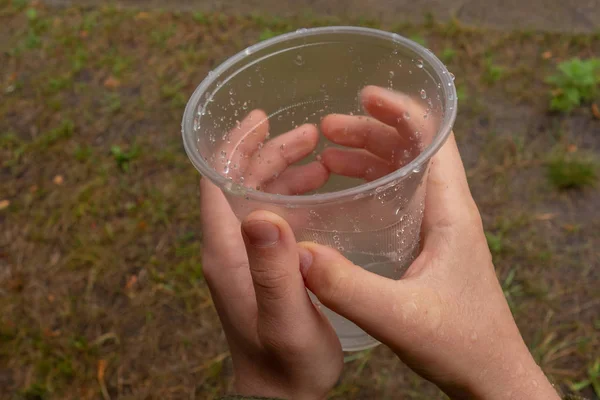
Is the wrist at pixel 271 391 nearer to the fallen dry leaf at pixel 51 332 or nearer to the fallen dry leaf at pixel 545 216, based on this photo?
the fallen dry leaf at pixel 51 332

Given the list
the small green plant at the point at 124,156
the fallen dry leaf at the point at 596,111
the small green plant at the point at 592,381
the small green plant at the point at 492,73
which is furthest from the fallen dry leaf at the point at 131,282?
the fallen dry leaf at the point at 596,111

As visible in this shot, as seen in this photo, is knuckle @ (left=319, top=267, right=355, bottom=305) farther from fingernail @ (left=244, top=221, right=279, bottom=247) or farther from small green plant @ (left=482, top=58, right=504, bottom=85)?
small green plant @ (left=482, top=58, right=504, bottom=85)

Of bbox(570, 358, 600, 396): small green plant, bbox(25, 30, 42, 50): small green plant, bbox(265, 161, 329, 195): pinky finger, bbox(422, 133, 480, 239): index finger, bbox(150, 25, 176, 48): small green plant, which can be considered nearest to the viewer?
bbox(422, 133, 480, 239): index finger

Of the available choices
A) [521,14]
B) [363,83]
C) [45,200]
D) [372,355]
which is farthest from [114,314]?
[521,14]

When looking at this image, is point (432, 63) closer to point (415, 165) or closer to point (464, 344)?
point (415, 165)

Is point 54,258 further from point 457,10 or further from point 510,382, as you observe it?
point 457,10

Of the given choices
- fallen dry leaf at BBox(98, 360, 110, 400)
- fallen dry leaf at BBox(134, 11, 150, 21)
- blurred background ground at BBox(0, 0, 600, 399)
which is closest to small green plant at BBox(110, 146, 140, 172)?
blurred background ground at BBox(0, 0, 600, 399)
